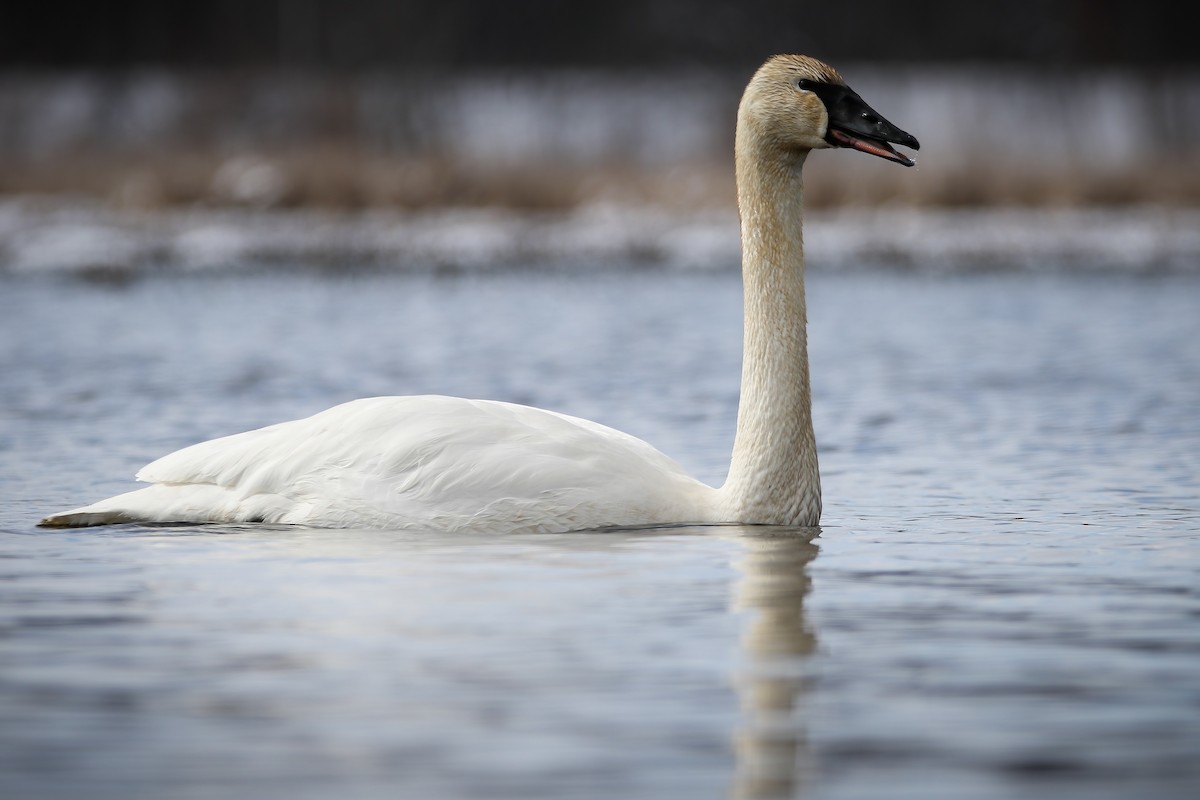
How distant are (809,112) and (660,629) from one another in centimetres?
243

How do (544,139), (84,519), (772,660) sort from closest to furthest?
(772,660) → (84,519) → (544,139)

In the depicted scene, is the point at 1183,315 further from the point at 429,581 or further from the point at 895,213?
the point at 429,581

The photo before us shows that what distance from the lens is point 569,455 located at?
7.06 meters

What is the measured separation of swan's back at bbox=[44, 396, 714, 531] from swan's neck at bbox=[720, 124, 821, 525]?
→ 201 mm

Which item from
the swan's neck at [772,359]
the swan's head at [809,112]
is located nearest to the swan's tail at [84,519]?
the swan's neck at [772,359]

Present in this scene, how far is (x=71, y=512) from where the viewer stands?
732 centimetres

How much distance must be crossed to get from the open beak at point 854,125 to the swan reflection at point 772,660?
4.45ft

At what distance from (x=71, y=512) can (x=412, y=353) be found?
8.09 meters

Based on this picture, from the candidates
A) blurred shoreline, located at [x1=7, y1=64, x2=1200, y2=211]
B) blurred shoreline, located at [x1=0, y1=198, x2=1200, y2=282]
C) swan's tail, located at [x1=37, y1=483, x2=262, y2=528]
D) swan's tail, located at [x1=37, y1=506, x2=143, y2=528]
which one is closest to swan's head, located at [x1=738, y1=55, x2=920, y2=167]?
swan's tail, located at [x1=37, y1=483, x2=262, y2=528]

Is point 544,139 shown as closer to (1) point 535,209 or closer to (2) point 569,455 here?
(1) point 535,209

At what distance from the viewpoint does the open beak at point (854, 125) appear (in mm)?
7172

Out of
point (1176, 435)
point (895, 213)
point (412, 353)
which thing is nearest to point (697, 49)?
point (895, 213)

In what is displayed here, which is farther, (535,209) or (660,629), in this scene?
(535,209)

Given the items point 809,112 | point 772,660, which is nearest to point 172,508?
point 809,112
